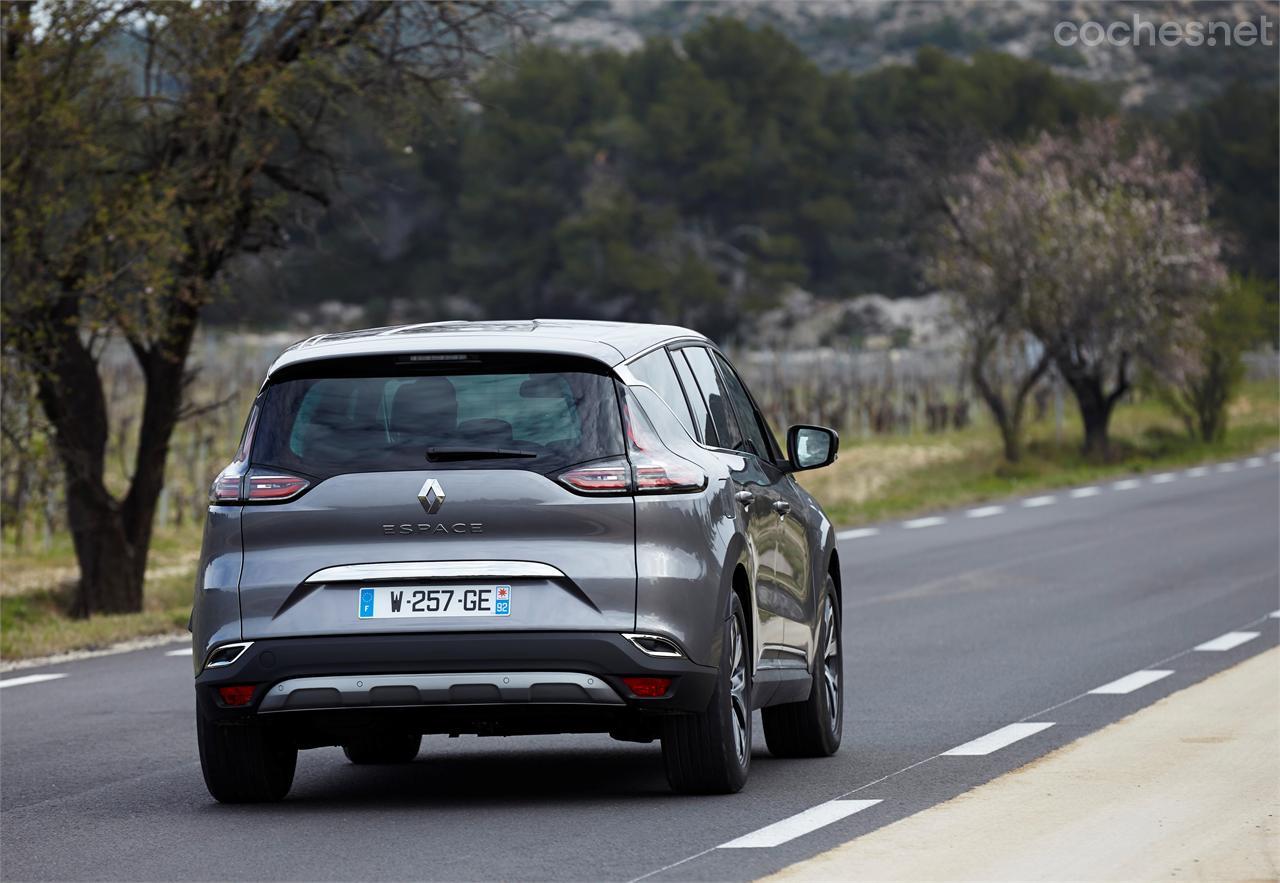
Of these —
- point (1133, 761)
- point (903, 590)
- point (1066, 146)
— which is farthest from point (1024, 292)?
point (1133, 761)

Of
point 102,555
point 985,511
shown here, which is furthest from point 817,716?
point 985,511

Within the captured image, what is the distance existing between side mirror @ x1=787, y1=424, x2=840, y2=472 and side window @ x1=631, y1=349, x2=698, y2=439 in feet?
3.30

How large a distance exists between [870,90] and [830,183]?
754 cm

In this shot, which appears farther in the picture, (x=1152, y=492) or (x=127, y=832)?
(x=1152, y=492)

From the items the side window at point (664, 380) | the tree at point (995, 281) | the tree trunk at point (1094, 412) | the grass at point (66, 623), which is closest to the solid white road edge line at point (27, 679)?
the grass at point (66, 623)

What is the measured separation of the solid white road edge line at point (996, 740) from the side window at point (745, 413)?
1425 millimetres

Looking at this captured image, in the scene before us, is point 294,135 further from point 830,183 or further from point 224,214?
point 830,183

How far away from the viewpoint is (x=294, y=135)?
74.4ft

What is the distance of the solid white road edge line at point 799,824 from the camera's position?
25.8ft

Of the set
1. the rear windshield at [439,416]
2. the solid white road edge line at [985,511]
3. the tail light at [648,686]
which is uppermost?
the rear windshield at [439,416]

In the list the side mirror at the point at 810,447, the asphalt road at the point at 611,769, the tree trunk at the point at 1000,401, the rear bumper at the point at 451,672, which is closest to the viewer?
the asphalt road at the point at 611,769

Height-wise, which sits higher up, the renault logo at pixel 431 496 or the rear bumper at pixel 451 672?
the renault logo at pixel 431 496

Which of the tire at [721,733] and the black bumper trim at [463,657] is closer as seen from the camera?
the black bumper trim at [463,657]

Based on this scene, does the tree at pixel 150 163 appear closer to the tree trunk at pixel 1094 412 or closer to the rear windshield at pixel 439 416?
the rear windshield at pixel 439 416
